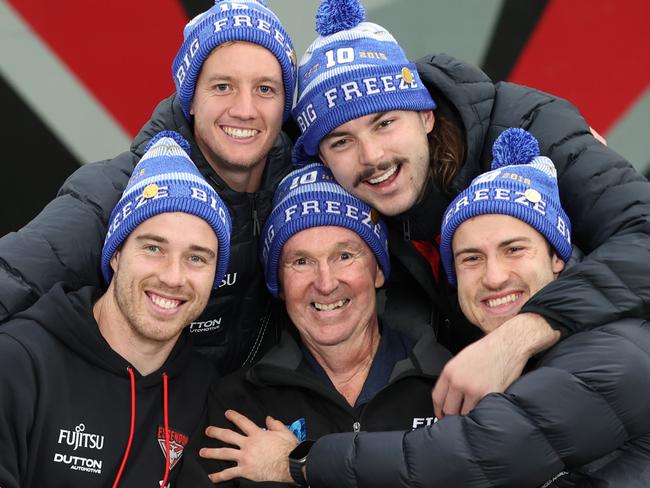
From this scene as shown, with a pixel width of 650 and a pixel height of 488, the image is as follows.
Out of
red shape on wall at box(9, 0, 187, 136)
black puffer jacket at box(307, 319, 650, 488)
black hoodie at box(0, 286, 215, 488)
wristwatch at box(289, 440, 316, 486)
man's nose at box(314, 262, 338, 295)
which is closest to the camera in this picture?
black puffer jacket at box(307, 319, 650, 488)

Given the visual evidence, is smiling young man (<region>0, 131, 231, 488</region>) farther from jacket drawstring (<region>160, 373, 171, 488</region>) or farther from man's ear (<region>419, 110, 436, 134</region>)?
man's ear (<region>419, 110, 436, 134</region>)

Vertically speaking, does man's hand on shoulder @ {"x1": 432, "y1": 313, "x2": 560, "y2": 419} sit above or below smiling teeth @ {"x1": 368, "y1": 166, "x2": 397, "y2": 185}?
below

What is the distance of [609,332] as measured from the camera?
1.99 m

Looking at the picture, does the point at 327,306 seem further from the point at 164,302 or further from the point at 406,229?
the point at 164,302

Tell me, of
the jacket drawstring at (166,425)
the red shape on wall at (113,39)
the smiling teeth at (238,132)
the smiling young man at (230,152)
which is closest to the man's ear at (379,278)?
the smiling young man at (230,152)

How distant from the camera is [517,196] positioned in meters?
2.20

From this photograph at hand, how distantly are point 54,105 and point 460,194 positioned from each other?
1752mm

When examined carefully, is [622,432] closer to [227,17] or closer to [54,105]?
[227,17]

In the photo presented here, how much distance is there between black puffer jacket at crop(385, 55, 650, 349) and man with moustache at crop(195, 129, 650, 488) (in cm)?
7

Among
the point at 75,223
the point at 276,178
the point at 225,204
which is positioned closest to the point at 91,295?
the point at 75,223

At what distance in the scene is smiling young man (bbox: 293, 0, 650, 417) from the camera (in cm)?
234

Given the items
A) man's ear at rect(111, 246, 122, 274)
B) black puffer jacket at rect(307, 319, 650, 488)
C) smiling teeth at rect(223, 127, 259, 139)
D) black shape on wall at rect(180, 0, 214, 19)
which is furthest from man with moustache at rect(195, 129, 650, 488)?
black shape on wall at rect(180, 0, 214, 19)

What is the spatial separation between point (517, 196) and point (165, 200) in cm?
77

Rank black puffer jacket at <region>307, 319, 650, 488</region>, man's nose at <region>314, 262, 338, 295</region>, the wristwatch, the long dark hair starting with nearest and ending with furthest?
black puffer jacket at <region>307, 319, 650, 488</region>
the wristwatch
man's nose at <region>314, 262, 338, 295</region>
the long dark hair
